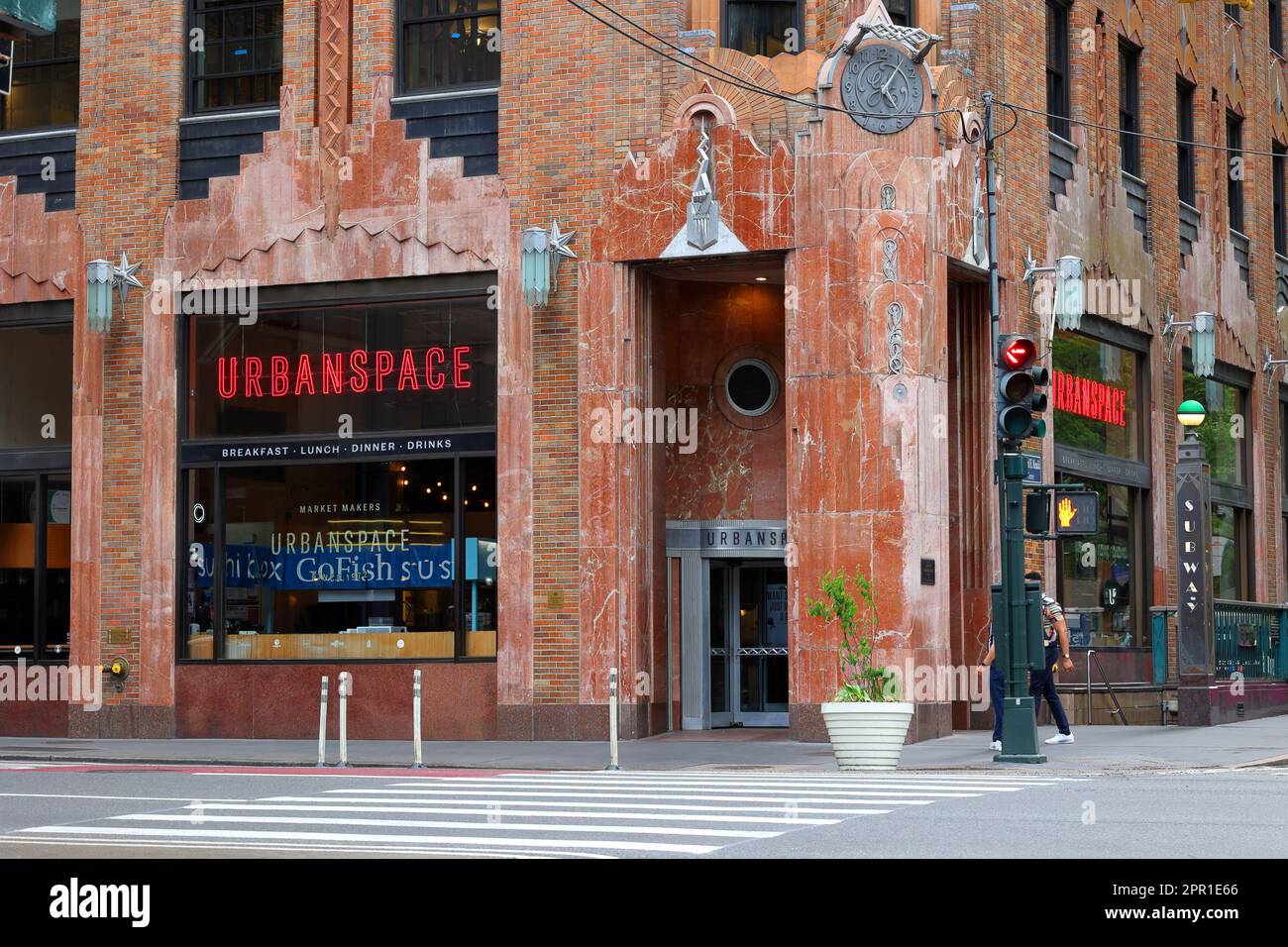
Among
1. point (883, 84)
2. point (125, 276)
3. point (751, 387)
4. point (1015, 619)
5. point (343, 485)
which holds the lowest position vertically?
point (1015, 619)

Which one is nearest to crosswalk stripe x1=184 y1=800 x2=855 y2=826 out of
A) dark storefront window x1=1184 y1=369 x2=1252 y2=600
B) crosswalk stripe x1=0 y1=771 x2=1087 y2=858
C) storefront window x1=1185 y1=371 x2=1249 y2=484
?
crosswalk stripe x1=0 y1=771 x2=1087 y2=858

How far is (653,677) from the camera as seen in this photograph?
2559 centimetres

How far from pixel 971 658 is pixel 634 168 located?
8233 millimetres

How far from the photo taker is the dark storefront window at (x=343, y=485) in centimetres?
2612

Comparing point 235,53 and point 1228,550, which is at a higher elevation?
point 235,53

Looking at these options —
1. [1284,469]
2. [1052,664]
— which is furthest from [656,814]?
[1284,469]

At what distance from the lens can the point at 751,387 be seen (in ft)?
88.3

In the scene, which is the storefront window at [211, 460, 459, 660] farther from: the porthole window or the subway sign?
the subway sign

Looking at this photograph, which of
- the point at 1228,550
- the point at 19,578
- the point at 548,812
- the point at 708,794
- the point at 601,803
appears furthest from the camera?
the point at 1228,550

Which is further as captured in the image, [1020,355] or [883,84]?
[883,84]

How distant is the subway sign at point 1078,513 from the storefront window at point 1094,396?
22.6 feet

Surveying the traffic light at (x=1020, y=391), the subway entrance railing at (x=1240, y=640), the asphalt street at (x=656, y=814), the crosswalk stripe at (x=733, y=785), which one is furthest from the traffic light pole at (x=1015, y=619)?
the subway entrance railing at (x=1240, y=640)

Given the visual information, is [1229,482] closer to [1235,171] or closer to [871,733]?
[1235,171]

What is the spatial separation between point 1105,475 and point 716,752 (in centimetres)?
961
